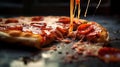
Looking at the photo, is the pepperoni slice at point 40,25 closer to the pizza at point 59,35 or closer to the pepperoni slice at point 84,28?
the pizza at point 59,35

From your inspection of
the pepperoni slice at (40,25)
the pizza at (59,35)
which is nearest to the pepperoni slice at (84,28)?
the pizza at (59,35)

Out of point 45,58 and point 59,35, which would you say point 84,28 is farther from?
point 45,58

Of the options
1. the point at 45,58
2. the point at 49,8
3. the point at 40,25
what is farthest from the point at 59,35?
the point at 49,8

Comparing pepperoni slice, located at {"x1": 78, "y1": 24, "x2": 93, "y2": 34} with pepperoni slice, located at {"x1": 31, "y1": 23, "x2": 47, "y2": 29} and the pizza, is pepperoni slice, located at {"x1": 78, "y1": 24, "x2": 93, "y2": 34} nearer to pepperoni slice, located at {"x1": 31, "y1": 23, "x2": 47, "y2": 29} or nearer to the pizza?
the pizza

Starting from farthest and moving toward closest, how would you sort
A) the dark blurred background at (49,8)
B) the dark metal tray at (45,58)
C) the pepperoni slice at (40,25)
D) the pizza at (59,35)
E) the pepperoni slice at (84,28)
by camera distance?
the dark blurred background at (49,8)
the pepperoni slice at (40,25)
the pepperoni slice at (84,28)
the pizza at (59,35)
the dark metal tray at (45,58)

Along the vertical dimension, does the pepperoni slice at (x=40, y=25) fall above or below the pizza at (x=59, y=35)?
above

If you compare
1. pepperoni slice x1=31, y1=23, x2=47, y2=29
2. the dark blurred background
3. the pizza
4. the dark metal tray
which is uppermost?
the dark blurred background

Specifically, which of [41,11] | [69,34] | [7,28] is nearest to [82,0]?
[41,11]

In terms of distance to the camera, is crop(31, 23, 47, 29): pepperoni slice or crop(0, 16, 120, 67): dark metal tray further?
crop(31, 23, 47, 29): pepperoni slice

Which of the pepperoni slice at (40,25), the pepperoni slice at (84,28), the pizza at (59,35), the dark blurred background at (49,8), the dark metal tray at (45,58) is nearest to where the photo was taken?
the dark metal tray at (45,58)

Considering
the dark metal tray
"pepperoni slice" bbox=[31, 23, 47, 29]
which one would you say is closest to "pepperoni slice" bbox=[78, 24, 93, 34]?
the dark metal tray
